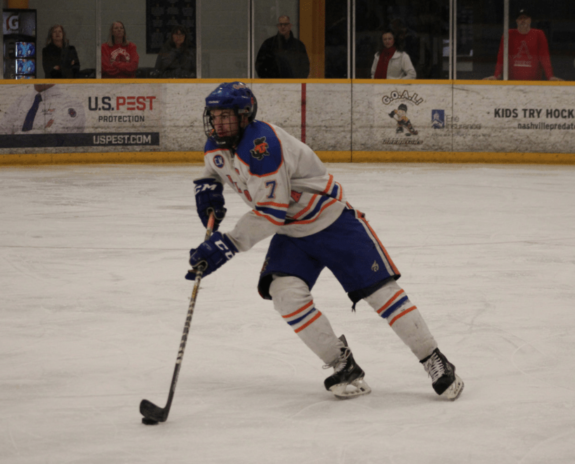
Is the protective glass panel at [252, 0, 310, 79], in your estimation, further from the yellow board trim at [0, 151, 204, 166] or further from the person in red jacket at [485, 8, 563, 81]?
the person in red jacket at [485, 8, 563, 81]

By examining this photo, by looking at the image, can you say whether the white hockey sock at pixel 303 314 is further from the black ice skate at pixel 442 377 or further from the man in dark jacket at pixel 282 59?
the man in dark jacket at pixel 282 59

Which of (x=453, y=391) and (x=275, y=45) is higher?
(x=275, y=45)

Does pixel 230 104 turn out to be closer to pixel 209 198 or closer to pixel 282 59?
pixel 209 198

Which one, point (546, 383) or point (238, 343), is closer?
point (546, 383)

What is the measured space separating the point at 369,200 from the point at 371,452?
17.0 ft

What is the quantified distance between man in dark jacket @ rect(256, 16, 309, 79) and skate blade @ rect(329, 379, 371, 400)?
340 inches

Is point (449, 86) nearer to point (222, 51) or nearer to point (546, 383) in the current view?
point (222, 51)

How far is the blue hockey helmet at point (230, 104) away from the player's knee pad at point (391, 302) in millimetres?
626

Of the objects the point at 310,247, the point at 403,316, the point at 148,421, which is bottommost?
the point at 148,421

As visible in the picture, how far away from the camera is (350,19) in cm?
1095

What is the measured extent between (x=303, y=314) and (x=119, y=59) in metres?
8.68

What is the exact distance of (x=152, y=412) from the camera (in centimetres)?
240

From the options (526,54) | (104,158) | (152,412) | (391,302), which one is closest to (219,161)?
(391,302)

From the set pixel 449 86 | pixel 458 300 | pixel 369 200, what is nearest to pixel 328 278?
pixel 458 300
